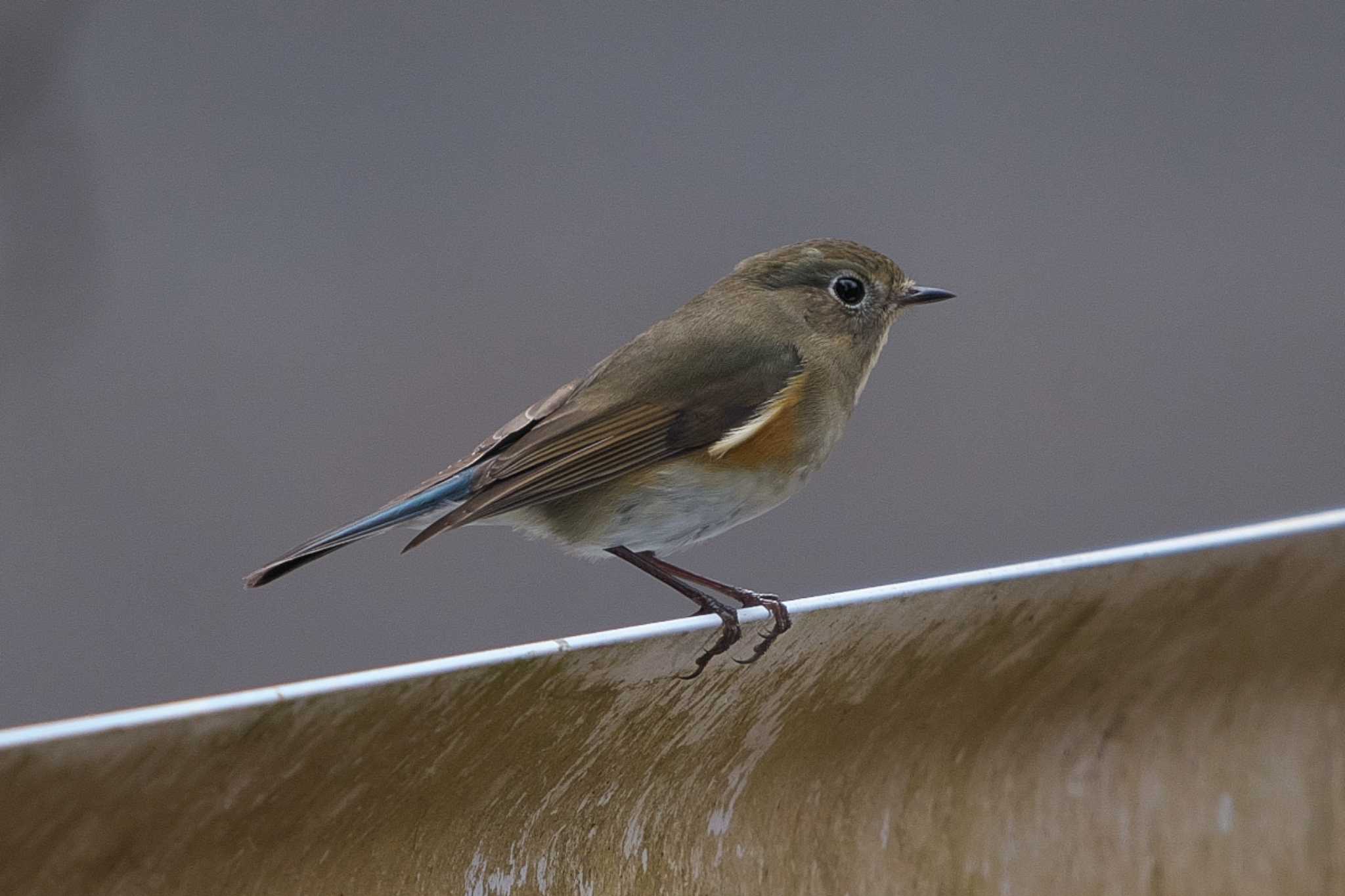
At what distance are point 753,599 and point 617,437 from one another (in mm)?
364

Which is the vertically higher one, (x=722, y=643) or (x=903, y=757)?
(x=722, y=643)

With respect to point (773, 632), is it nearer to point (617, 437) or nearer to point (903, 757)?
point (903, 757)

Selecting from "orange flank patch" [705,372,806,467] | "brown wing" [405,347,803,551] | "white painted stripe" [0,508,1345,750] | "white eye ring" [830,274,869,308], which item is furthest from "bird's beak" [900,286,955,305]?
"white painted stripe" [0,508,1345,750]

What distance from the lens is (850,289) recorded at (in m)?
2.92

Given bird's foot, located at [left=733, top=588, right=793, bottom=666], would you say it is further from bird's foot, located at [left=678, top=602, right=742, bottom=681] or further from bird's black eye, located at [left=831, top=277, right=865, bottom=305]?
bird's black eye, located at [left=831, top=277, right=865, bottom=305]

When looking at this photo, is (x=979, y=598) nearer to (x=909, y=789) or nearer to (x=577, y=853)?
(x=909, y=789)

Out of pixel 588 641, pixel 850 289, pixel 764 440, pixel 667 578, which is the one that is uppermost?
pixel 588 641

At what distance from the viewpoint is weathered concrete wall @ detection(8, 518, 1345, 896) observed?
104 centimetres

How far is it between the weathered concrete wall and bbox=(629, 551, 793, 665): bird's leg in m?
0.02

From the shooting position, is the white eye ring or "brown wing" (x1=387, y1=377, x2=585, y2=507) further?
the white eye ring

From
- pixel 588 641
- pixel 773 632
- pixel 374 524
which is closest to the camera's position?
pixel 588 641

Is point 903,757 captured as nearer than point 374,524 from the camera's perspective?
Yes

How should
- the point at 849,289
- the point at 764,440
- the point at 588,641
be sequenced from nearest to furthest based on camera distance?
the point at 588,641 < the point at 764,440 < the point at 849,289

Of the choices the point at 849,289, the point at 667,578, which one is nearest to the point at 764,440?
the point at 667,578
